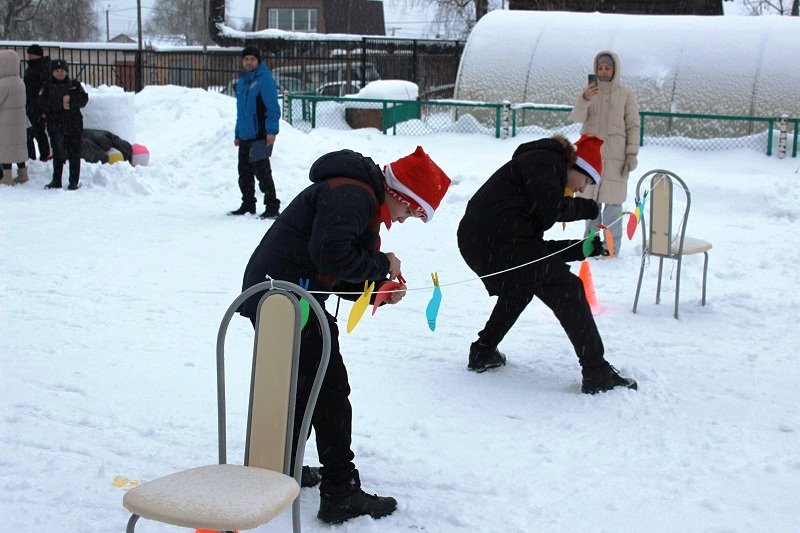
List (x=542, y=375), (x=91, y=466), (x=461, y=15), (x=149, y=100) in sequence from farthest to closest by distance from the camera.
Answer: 1. (x=461, y=15)
2. (x=149, y=100)
3. (x=542, y=375)
4. (x=91, y=466)

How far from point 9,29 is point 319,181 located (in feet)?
139

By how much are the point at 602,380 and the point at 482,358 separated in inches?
30.4

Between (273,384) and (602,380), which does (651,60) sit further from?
(273,384)

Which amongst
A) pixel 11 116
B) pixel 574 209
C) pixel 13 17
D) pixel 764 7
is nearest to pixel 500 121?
pixel 11 116

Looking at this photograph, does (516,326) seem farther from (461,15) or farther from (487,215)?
(461,15)

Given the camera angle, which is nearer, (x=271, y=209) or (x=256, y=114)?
(x=256, y=114)

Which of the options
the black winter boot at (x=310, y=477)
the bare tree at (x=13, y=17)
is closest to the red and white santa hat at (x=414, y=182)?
the black winter boot at (x=310, y=477)

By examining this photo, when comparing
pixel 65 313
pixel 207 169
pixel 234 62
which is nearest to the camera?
pixel 65 313

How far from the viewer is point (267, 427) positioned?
3.23 metres

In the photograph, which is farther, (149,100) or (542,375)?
(149,100)

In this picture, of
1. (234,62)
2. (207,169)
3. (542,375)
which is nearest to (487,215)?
(542,375)

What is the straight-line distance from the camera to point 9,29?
4097 cm

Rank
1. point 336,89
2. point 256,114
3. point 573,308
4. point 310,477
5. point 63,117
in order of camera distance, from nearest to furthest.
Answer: point 310,477 → point 573,308 → point 256,114 → point 63,117 → point 336,89

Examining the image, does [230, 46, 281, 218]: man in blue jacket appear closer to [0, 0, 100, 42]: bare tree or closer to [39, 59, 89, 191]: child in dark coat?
[39, 59, 89, 191]: child in dark coat
